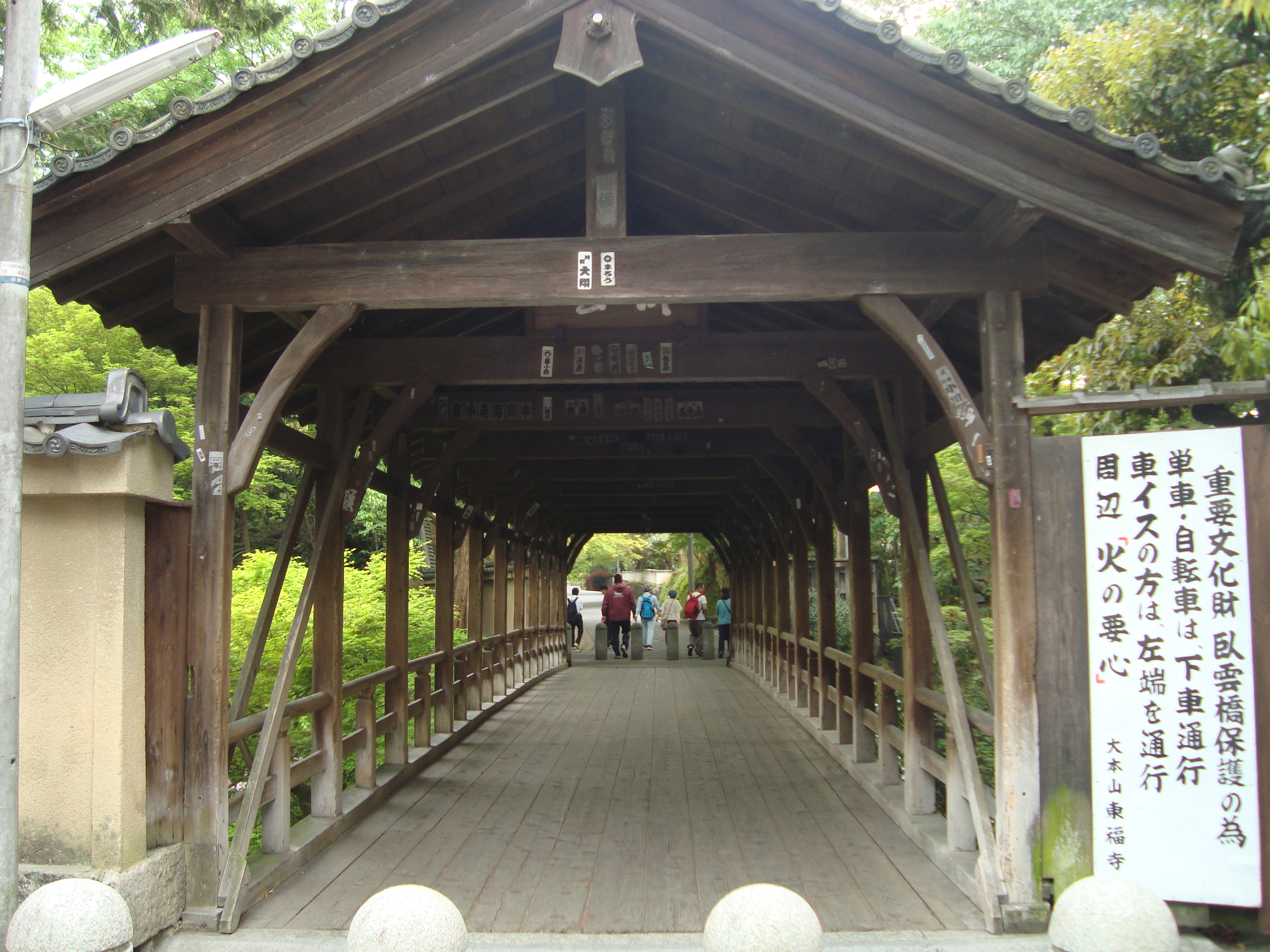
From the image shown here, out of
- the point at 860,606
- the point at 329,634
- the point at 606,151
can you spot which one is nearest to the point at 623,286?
the point at 606,151

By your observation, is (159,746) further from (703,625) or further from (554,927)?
(703,625)

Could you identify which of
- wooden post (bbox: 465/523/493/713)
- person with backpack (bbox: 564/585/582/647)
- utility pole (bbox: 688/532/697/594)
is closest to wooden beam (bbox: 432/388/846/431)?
wooden post (bbox: 465/523/493/713)

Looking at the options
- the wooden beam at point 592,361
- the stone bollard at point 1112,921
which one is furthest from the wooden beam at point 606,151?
the stone bollard at point 1112,921

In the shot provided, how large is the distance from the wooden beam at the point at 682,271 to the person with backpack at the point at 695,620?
16.6 m

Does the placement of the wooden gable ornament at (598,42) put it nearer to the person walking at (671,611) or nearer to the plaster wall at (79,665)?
the plaster wall at (79,665)

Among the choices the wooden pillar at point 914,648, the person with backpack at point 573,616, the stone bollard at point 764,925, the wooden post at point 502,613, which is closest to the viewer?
the stone bollard at point 764,925

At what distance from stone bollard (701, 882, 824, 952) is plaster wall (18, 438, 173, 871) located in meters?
2.33

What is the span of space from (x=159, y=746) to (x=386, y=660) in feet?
10.3

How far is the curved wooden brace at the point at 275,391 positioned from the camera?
165 inches

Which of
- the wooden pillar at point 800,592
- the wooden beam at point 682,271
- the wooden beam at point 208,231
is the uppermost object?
the wooden beam at point 208,231

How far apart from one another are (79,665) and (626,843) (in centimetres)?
291

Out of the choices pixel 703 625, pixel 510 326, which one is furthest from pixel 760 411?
pixel 703 625

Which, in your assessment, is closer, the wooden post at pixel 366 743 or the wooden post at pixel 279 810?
the wooden post at pixel 279 810

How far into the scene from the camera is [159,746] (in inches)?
157
